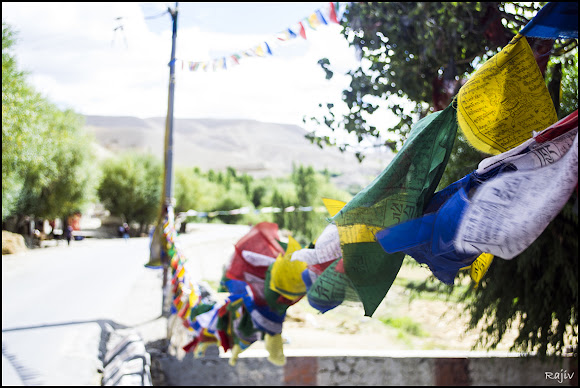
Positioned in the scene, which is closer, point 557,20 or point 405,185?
point 557,20

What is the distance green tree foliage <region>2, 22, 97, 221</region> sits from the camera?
16797 mm

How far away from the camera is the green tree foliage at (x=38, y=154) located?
1680 cm

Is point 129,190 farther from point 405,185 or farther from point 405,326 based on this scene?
point 405,185

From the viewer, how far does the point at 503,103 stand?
1.45m

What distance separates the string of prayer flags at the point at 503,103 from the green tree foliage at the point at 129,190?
3867 centimetres

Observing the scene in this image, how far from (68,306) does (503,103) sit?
→ 10.3 meters

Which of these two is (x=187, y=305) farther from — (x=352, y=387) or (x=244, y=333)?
(x=352, y=387)

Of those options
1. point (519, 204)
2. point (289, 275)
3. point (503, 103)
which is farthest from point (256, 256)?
point (519, 204)

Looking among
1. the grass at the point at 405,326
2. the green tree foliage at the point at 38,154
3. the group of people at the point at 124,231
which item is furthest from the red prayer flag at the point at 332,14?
the group of people at the point at 124,231

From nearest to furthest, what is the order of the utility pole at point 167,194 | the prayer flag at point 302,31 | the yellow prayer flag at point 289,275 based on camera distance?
the yellow prayer flag at point 289,275, the prayer flag at point 302,31, the utility pole at point 167,194

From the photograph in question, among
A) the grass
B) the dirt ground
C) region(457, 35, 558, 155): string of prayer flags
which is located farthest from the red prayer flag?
the grass

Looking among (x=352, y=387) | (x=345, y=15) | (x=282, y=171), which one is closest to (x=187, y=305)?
(x=352, y=387)

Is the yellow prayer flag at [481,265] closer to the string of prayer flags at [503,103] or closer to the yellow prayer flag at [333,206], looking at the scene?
the string of prayer flags at [503,103]

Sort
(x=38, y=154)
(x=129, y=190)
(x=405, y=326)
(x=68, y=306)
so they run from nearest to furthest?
(x=405, y=326)
(x=68, y=306)
(x=38, y=154)
(x=129, y=190)
